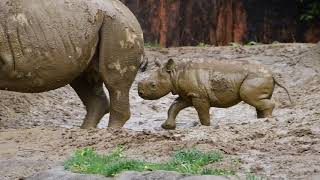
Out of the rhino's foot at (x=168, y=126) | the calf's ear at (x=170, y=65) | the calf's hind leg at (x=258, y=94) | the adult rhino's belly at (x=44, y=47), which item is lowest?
the rhino's foot at (x=168, y=126)

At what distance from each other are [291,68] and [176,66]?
541cm

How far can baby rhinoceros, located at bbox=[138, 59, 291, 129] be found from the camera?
10219 mm

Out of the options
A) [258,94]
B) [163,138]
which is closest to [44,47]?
[163,138]

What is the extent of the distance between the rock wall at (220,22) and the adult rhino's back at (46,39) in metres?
9.97

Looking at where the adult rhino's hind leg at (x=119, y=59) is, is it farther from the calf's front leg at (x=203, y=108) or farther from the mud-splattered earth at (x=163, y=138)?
the calf's front leg at (x=203, y=108)

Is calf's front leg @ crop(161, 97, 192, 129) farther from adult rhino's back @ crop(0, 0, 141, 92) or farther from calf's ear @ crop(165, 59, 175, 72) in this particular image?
adult rhino's back @ crop(0, 0, 141, 92)

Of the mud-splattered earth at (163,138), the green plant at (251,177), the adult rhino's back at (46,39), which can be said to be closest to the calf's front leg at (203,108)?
the mud-splattered earth at (163,138)

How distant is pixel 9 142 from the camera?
820 centimetres

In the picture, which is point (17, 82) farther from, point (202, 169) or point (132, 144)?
point (202, 169)

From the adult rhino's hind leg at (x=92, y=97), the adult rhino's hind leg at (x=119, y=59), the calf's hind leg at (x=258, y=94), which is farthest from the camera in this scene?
the adult rhino's hind leg at (x=92, y=97)

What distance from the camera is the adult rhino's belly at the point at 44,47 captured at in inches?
355

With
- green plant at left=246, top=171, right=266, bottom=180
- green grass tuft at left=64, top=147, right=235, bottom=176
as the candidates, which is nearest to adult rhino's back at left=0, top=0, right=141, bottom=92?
green grass tuft at left=64, top=147, right=235, bottom=176

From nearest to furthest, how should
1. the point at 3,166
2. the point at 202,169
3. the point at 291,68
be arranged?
the point at 202,169 → the point at 3,166 → the point at 291,68

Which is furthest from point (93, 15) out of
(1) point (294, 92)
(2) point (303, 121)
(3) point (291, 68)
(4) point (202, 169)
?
(3) point (291, 68)
